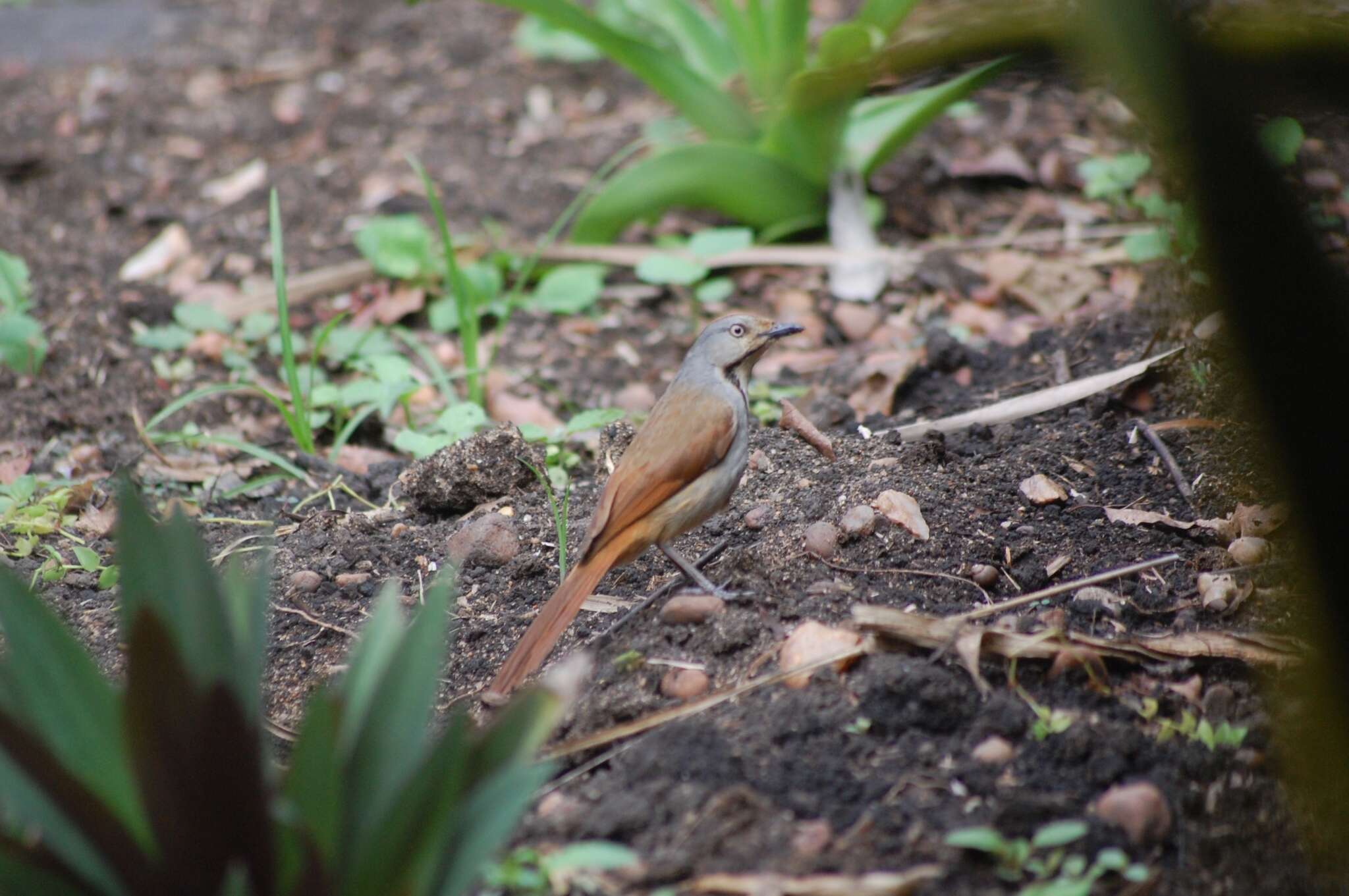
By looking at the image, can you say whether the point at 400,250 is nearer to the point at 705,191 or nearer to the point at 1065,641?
the point at 705,191

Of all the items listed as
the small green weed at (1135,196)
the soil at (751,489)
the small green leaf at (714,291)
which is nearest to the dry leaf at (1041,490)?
the soil at (751,489)

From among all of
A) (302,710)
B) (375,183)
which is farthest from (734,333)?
(375,183)

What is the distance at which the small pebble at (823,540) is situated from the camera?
3.16 metres

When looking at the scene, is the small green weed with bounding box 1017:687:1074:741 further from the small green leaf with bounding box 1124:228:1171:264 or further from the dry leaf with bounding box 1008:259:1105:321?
the dry leaf with bounding box 1008:259:1105:321

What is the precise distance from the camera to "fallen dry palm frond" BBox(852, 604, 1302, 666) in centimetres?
254

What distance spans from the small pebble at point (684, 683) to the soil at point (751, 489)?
0.08 ft

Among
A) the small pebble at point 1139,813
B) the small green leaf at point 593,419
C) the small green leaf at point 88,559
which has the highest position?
the small green leaf at point 88,559

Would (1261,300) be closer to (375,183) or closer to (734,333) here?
(734,333)

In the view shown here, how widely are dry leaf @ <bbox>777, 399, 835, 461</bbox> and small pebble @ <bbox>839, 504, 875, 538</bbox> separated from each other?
378 mm

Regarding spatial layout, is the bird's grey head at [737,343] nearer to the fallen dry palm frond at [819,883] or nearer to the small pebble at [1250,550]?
the small pebble at [1250,550]

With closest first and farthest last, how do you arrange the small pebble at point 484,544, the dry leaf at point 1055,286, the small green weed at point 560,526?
the small green weed at point 560,526 → the small pebble at point 484,544 → the dry leaf at point 1055,286

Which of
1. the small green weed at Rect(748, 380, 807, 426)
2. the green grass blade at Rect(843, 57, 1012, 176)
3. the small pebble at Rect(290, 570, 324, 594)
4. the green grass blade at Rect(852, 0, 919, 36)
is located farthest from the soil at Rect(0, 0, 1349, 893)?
the green grass blade at Rect(852, 0, 919, 36)

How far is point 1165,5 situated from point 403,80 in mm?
6275

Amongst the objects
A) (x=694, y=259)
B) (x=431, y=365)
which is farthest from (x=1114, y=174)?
(x=431, y=365)
